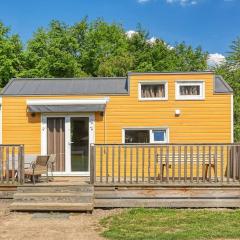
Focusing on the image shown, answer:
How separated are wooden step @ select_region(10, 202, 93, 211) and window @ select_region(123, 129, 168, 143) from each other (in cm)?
453

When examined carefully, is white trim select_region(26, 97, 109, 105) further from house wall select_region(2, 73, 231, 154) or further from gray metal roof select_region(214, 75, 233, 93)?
gray metal roof select_region(214, 75, 233, 93)

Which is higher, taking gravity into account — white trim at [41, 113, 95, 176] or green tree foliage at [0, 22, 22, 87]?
green tree foliage at [0, 22, 22, 87]

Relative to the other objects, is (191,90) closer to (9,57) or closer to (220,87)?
(220,87)

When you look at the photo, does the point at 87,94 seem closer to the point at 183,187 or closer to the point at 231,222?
the point at 183,187

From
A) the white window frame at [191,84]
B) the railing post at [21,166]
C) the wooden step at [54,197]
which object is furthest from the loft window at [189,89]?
the railing post at [21,166]

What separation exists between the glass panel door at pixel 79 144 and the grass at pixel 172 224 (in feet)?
13.2

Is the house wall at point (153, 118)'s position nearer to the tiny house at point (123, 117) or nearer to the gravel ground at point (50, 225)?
the tiny house at point (123, 117)

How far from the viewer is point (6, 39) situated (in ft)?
112

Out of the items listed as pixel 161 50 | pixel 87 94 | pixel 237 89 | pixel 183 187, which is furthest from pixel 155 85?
pixel 161 50

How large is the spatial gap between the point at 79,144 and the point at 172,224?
229 inches

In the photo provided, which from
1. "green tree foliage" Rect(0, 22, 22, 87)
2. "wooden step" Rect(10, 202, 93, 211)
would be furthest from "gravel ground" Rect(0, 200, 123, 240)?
"green tree foliage" Rect(0, 22, 22, 87)

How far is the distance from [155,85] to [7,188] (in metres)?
5.76

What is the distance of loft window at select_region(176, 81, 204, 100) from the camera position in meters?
13.8

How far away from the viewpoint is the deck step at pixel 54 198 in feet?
31.2
